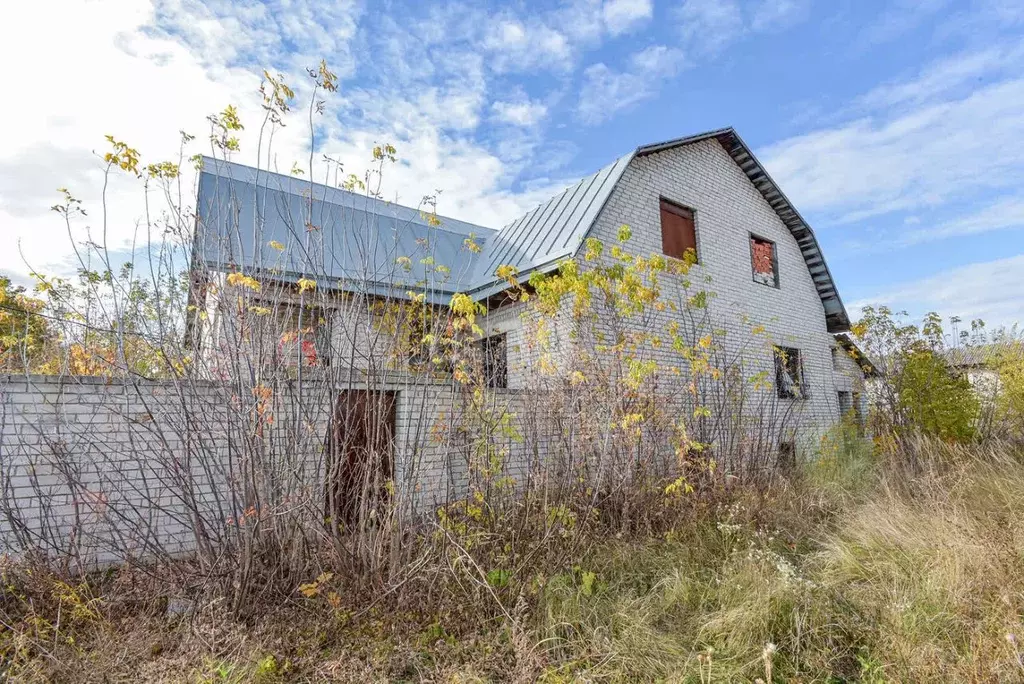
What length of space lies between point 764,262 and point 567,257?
630 centimetres

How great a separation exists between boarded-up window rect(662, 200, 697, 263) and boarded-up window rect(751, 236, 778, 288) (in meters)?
1.92

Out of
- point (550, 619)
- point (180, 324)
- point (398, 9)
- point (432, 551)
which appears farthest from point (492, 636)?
point (398, 9)

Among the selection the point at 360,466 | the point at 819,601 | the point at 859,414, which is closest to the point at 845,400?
the point at 859,414

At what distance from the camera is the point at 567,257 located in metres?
7.04

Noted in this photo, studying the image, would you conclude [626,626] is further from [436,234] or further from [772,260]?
[772,260]

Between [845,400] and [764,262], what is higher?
[764,262]

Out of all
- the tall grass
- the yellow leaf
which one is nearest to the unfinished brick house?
the yellow leaf

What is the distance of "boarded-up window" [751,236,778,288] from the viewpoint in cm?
1068

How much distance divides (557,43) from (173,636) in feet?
21.4

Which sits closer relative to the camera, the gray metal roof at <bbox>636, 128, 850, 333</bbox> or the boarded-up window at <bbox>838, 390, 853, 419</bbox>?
the gray metal roof at <bbox>636, 128, 850, 333</bbox>

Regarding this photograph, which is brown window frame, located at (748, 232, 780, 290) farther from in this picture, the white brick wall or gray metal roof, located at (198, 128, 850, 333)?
gray metal roof, located at (198, 128, 850, 333)

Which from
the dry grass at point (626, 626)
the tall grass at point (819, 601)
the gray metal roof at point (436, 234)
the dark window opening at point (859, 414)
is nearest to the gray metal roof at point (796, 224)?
the gray metal roof at point (436, 234)

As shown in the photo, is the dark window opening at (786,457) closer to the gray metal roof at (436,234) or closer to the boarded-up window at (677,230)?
the boarded-up window at (677,230)

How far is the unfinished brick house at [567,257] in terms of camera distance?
3566mm
